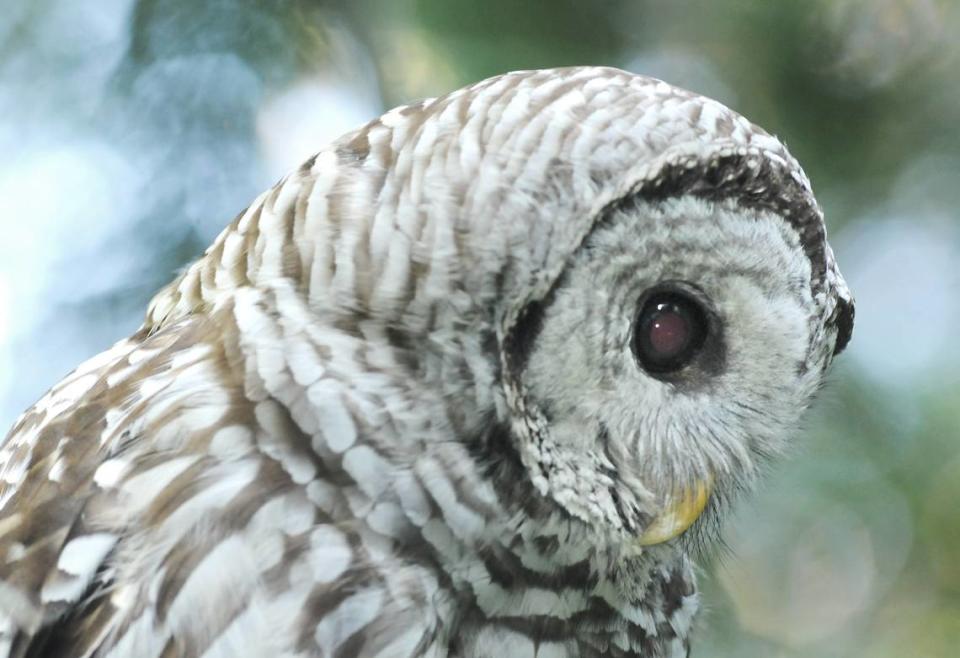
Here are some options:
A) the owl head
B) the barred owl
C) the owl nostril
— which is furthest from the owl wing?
the owl nostril

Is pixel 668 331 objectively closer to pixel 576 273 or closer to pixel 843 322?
pixel 576 273

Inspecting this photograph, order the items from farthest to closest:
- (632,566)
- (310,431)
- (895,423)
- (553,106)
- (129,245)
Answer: (895,423), (129,245), (632,566), (553,106), (310,431)

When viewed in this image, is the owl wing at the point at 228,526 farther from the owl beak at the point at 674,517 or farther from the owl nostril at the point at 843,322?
the owl nostril at the point at 843,322

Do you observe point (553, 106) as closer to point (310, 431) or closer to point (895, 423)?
point (310, 431)

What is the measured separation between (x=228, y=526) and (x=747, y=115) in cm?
358

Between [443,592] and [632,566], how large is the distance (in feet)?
1.12

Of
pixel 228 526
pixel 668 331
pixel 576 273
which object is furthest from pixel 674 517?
pixel 228 526

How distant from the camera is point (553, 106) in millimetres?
1469

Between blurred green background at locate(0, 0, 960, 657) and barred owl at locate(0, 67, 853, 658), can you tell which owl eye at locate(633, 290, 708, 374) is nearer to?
barred owl at locate(0, 67, 853, 658)

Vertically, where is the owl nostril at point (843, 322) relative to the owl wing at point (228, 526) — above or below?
above

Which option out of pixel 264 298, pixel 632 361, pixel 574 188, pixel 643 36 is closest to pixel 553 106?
pixel 574 188

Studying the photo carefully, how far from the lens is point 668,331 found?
1.44 meters

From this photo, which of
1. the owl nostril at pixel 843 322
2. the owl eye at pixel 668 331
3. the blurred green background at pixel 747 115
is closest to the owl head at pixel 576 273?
the owl eye at pixel 668 331

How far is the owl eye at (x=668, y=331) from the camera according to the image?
56.4 inches
